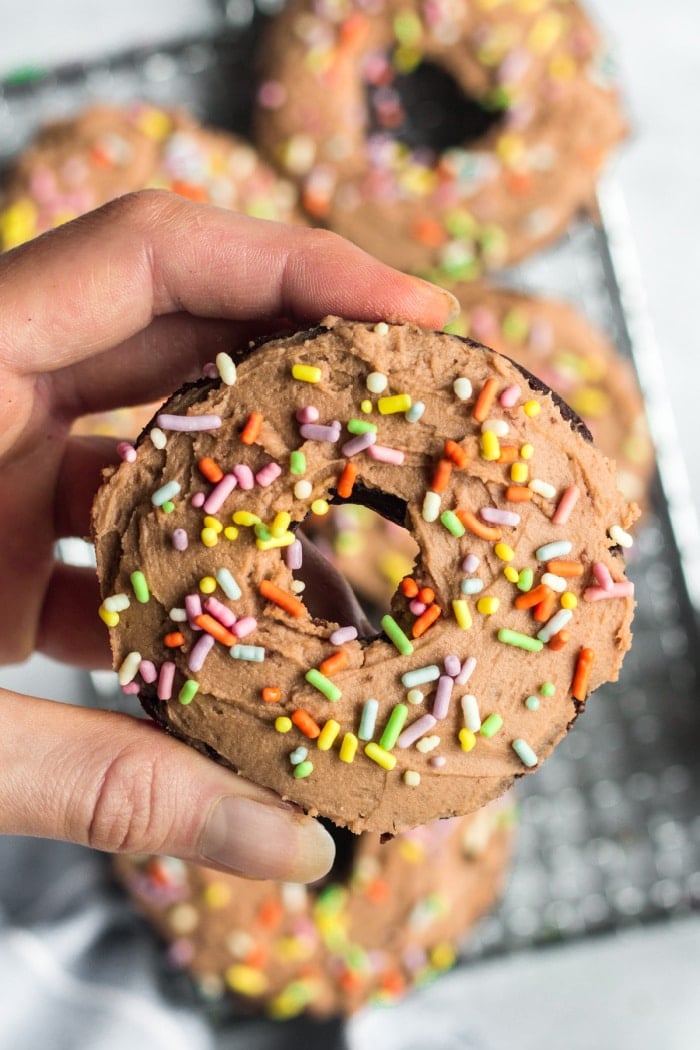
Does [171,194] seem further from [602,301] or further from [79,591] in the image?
[602,301]

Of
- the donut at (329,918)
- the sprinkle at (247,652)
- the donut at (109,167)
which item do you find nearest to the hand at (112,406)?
the sprinkle at (247,652)

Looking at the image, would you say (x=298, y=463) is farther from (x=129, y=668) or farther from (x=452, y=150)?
(x=452, y=150)

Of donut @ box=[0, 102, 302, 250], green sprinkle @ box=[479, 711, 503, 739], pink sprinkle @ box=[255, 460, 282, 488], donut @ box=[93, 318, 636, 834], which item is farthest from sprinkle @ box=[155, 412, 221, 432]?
donut @ box=[0, 102, 302, 250]

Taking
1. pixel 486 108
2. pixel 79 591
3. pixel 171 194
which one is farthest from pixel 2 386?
pixel 486 108

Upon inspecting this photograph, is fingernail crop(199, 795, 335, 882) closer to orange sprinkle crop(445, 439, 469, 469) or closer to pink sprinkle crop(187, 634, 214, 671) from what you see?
pink sprinkle crop(187, 634, 214, 671)

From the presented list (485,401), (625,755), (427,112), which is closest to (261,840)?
(485,401)
